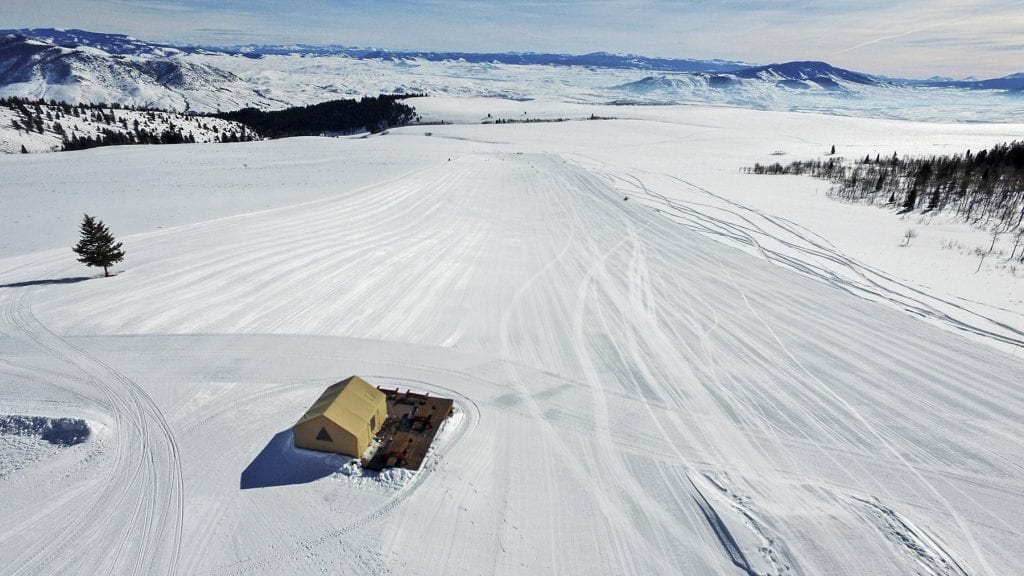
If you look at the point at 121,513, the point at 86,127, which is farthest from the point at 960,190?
the point at 86,127

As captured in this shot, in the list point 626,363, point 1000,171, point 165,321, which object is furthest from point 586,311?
point 1000,171

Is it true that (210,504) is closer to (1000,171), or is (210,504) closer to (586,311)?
(586,311)

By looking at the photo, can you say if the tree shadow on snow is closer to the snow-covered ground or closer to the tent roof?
the tent roof

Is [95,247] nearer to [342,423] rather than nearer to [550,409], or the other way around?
[342,423]

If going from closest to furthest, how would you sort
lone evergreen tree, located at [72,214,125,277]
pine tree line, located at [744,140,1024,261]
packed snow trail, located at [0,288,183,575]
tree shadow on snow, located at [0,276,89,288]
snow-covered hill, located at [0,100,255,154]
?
1. packed snow trail, located at [0,288,183,575]
2. lone evergreen tree, located at [72,214,125,277]
3. tree shadow on snow, located at [0,276,89,288]
4. pine tree line, located at [744,140,1024,261]
5. snow-covered hill, located at [0,100,255,154]

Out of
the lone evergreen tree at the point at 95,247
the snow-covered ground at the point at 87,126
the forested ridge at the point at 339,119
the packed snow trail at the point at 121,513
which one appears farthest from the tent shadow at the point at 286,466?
the forested ridge at the point at 339,119

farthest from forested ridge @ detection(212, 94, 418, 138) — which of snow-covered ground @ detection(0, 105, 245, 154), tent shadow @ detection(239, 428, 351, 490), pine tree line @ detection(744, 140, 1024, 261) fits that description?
tent shadow @ detection(239, 428, 351, 490)

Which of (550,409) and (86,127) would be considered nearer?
(550,409)
